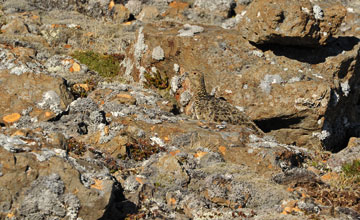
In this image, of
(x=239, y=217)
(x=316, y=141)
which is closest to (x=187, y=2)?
(x=316, y=141)

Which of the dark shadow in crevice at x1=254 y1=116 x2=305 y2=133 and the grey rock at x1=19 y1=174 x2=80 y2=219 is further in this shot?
the dark shadow in crevice at x1=254 y1=116 x2=305 y2=133

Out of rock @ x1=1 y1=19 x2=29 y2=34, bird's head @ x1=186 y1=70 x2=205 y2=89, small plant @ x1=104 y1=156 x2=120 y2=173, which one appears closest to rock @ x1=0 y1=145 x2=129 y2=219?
small plant @ x1=104 y1=156 x2=120 y2=173

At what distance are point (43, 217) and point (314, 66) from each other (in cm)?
1052

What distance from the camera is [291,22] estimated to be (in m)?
13.9

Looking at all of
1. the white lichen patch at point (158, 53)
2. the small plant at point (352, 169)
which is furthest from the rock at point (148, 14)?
the small plant at point (352, 169)

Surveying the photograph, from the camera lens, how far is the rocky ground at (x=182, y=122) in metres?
8.07

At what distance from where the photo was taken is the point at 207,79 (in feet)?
49.2

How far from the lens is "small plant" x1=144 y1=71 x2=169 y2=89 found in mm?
15711

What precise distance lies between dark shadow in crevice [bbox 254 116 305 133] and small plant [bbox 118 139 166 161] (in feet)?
14.6

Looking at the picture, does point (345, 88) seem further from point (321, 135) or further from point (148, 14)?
point (148, 14)

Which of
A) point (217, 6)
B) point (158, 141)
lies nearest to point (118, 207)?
point (158, 141)

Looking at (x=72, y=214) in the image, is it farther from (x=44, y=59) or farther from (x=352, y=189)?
(x=44, y=59)

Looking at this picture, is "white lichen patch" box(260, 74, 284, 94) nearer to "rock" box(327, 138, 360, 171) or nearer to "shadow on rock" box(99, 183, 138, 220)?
"rock" box(327, 138, 360, 171)

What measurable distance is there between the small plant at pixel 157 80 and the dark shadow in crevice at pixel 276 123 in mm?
3452
